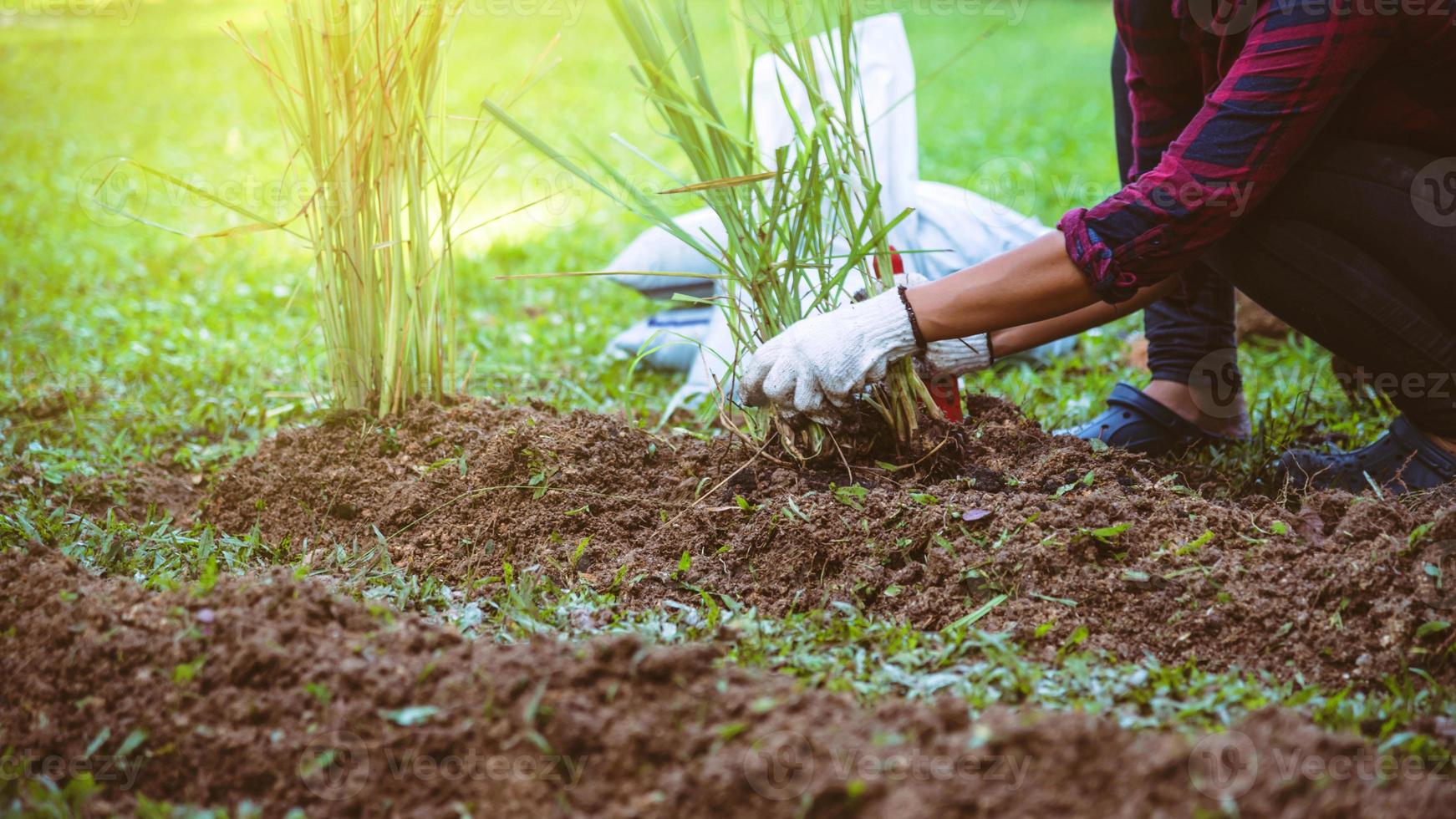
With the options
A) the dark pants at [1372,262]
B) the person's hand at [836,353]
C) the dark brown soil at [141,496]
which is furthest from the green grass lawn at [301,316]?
the person's hand at [836,353]

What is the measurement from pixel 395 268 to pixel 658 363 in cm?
110

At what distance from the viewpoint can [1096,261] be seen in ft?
4.88

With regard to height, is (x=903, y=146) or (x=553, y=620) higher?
(x=903, y=146)

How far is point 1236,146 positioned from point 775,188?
2.16ft

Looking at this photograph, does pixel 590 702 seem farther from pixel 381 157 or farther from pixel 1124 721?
pixel 381 157

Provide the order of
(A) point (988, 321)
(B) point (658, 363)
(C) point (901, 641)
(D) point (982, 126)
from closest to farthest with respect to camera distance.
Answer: (C) point (901, 641)
(A) point (988, 321)
(B) point (658, 363)
(D) point (982, 126)

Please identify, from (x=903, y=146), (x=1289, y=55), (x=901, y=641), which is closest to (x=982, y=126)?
(x=903, y=146)

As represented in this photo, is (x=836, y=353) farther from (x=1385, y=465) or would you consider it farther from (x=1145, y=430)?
(x=1385, y=465)

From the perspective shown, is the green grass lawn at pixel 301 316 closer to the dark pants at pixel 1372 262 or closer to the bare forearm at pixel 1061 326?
the bare forearm at pixel 1061 326

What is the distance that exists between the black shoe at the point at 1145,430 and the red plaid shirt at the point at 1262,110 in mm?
545

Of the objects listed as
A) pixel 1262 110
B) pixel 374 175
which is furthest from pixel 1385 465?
pixel 374 175

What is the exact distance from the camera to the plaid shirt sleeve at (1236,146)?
1.41 m

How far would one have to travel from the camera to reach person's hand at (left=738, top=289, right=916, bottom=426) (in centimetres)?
155

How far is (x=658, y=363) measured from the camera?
2.87 meters
